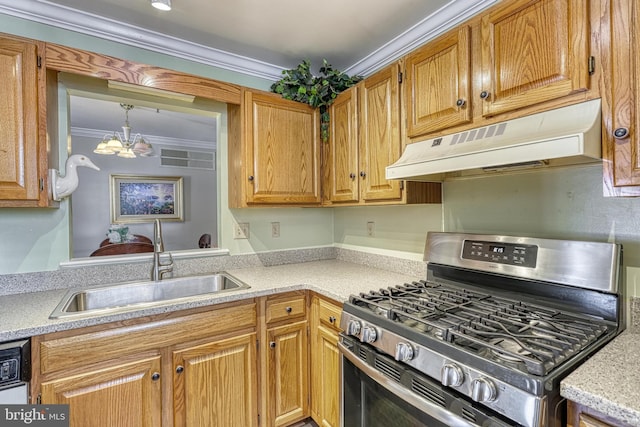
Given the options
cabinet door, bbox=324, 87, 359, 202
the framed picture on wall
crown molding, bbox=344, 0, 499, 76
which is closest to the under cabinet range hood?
cabinet door, bbox=324, 87, 359, 202

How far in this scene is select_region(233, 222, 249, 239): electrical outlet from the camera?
7.27 ft

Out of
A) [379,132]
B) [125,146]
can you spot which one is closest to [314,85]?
[379,132]

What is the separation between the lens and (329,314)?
5.32 feet

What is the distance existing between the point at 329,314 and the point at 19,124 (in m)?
1.67

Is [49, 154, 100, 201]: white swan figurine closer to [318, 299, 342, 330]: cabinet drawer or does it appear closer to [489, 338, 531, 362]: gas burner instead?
[318, 299, 342, 330]: cabinet drawer

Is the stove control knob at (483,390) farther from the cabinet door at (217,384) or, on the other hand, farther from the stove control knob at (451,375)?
the cabinet door at (217,384)

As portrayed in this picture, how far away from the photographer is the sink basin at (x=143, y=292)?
1597 mm

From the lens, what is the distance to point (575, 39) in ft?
Answer: 3.30

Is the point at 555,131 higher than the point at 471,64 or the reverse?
the reverse

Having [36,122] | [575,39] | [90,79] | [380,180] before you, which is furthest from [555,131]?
[90,79]

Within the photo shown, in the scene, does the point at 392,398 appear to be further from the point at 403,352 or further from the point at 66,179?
the point at 66,179

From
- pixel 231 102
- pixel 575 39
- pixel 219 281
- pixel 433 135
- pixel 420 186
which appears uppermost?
pixel 231 102

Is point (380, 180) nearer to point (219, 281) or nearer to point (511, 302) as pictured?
point (511, 302)

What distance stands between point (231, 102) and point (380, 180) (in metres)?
1.04
